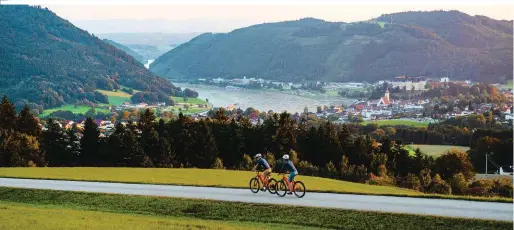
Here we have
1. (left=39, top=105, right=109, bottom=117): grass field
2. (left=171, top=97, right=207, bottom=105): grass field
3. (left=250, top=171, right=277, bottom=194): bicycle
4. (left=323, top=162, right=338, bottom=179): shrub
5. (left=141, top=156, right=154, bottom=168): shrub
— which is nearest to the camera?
(left=250, top=171, right=277, bottom=194): bicycle

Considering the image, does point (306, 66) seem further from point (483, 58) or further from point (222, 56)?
point (483, 58)

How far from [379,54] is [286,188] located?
15573cm

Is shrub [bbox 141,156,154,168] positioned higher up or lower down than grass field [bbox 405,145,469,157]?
higher up

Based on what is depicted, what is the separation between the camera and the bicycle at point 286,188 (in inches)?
572

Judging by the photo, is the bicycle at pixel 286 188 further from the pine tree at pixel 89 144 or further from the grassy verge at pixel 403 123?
the grassy verge at pixel 403 123

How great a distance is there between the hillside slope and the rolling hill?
157ft

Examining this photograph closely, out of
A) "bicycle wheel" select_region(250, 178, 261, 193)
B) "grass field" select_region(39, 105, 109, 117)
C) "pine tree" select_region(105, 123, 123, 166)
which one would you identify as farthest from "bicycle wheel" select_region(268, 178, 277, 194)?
"grass field" select_region(39, 105, 109, 117)

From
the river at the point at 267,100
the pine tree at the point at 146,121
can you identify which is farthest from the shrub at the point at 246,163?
the river at the point at 267,100

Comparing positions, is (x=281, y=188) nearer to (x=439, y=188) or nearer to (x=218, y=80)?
(x=439, y=188)

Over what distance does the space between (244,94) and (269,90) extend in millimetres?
11216

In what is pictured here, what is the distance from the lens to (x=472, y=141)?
60438 mm

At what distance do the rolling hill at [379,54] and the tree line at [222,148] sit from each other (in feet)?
331

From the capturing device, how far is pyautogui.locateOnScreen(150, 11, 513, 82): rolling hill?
150m

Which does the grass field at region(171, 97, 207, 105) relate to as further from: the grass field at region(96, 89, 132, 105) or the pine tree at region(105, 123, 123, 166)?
the pine tree at region(105, 123, 123, 166)
